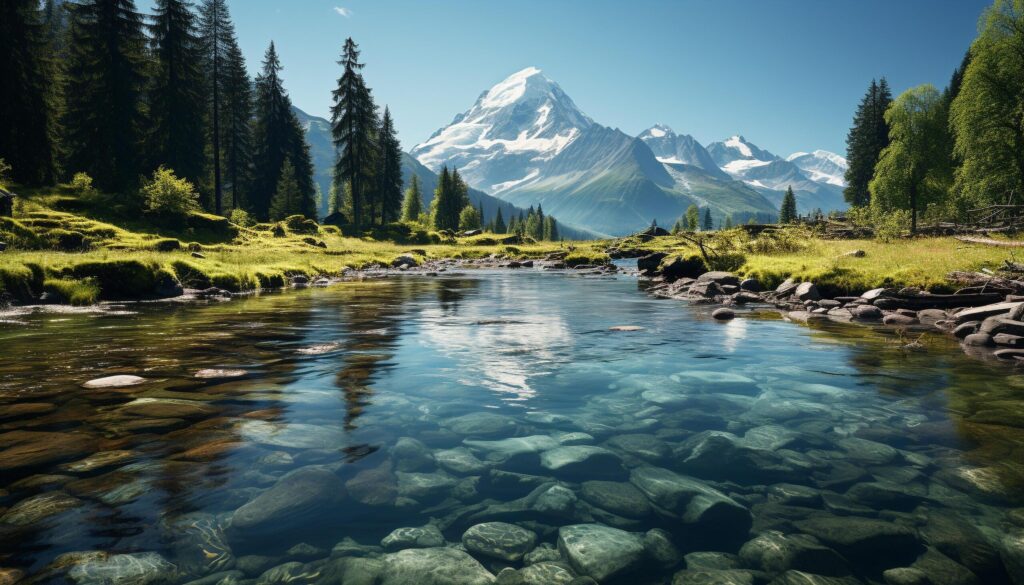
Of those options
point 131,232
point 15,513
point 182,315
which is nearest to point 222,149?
point 131,232

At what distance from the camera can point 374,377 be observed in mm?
9078

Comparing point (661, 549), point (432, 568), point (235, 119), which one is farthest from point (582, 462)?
point (235, 119)

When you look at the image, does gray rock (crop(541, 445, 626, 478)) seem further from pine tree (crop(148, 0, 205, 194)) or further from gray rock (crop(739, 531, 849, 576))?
pine tree (crop(148, 0, 205, 194))

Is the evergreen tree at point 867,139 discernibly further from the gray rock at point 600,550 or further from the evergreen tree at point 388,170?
the gray rock at point 600,550

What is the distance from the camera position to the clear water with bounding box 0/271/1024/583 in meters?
4.10

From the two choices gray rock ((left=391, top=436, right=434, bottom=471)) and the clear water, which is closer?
the clear water

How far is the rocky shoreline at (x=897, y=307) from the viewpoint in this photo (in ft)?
37.8

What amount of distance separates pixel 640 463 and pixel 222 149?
68837 mm

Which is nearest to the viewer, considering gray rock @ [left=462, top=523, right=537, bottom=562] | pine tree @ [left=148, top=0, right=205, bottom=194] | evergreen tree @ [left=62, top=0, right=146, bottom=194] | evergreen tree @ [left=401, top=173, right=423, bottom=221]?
gray rock @ [left=462, top=523, right=537, bottom=562]

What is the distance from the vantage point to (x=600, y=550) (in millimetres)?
3896

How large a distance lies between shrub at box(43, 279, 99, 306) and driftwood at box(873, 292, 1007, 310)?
26669 millimetres

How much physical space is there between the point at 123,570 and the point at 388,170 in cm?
7847

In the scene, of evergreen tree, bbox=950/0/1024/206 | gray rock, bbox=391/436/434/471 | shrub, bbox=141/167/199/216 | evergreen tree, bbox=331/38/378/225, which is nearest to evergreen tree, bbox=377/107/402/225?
evergreen tree, bbox=331/38/378/225

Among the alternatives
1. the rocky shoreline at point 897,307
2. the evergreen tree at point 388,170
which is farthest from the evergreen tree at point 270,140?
the rocky shoreline at point 897,307
